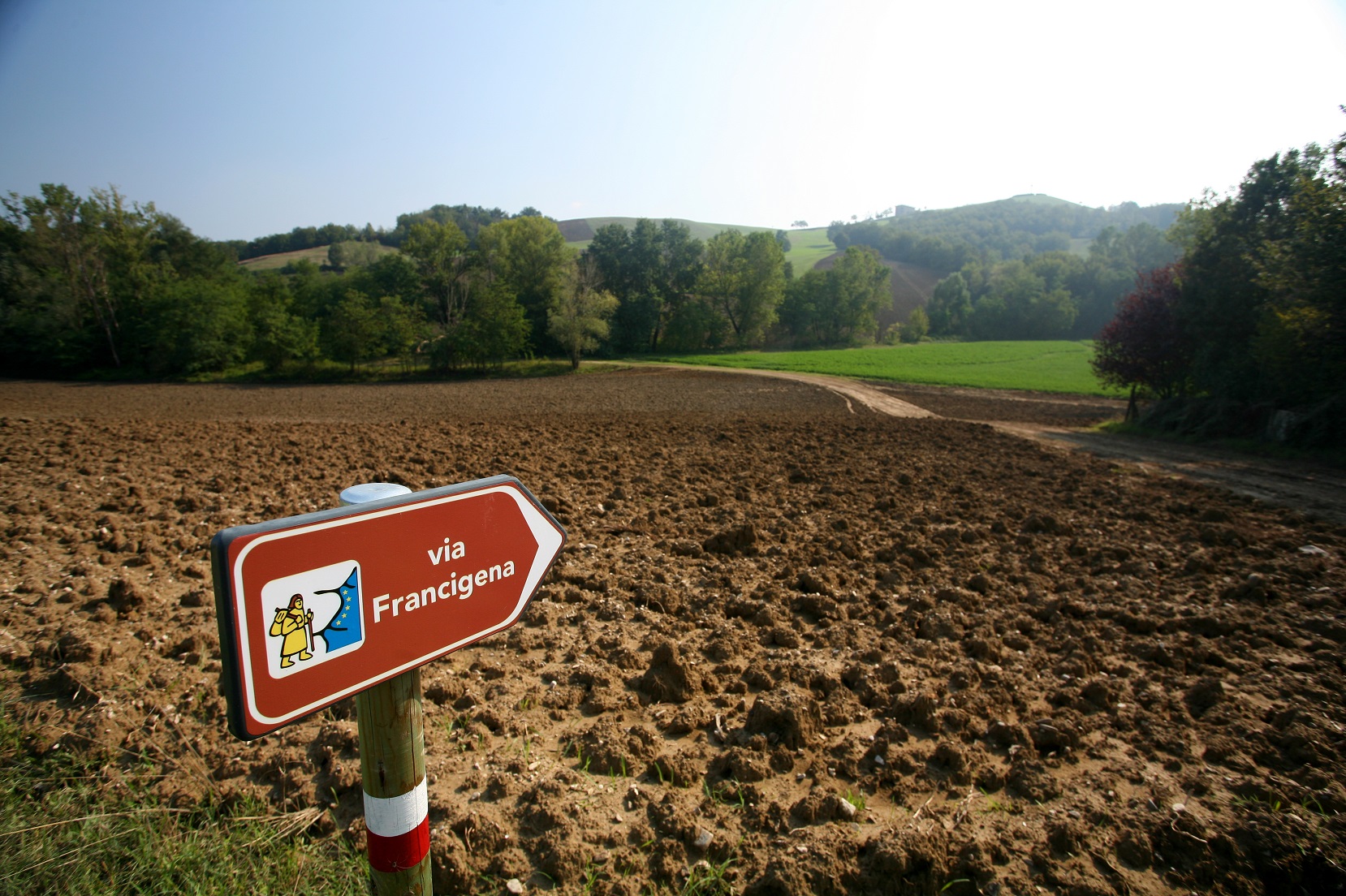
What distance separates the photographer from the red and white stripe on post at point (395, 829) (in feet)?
5.76

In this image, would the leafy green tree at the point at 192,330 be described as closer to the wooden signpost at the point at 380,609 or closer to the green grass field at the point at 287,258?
the green grass field at the point at 287,258

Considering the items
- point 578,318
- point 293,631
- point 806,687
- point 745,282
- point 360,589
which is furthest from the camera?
point 745,282

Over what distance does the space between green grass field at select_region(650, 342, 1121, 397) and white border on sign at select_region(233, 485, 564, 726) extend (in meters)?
40.0

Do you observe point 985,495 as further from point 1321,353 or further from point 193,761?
point 1321,353

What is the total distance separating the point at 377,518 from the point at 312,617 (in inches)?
10.8

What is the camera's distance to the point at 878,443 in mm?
16672

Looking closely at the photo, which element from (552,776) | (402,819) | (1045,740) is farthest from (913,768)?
(402,819)

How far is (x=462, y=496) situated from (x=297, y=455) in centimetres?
1364

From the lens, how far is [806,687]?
17.1 ft

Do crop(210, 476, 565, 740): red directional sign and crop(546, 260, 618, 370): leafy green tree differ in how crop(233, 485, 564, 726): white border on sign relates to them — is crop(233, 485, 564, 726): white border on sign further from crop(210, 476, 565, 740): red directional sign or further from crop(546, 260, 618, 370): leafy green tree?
crop(546, 260, 618, 370): leafy green tree

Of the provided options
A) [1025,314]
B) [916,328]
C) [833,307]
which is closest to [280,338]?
[833,307]

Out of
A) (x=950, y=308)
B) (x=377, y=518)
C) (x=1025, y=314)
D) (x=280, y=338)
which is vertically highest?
(x=950, y=308)

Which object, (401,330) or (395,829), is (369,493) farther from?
(401,330)

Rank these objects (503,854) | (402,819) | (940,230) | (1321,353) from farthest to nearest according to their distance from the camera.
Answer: (940,230) → (1321,353) → (503,854) → (402,819)
